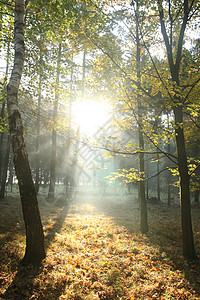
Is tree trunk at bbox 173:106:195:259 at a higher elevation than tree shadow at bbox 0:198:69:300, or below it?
higher

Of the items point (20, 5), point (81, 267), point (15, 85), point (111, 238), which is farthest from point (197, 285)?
point (20, 5)

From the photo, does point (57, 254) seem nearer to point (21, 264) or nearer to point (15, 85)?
point (21, 264)

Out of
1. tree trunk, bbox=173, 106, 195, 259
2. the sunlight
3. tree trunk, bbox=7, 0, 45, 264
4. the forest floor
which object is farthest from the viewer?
the sunlight

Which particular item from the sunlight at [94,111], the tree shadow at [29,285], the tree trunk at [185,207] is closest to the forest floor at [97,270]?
the tree shadow at [29,285]

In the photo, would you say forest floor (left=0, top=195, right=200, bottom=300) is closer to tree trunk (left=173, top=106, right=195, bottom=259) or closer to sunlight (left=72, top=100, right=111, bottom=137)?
tree trunk (left=173, top=106, right=195, bottom=259)

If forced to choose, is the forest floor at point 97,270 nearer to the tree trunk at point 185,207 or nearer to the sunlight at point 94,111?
the tree trunk at point 185,207

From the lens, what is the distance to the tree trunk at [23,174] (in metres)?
4.38

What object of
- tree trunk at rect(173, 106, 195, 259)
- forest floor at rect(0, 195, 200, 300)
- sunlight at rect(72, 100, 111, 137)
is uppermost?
sunlight at rect(72, 100, 111, 137)

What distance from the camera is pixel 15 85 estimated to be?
458cm

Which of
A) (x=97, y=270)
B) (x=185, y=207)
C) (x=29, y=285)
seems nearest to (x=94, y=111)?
(x=185, y=207)

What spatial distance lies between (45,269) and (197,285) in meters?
4.03

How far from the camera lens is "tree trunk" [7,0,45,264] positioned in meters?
4.38

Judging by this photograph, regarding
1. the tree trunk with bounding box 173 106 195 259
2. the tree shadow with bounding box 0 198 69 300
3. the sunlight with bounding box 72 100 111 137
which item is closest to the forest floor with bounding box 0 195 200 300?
the tree shadow with bounding box 0 198 69 300

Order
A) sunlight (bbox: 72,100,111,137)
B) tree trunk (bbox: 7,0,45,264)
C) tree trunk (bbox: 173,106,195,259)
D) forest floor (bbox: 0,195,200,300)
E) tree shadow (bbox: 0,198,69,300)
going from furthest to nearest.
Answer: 1. sunlight (bbox: 72,100,111,137)
2. tree trunk (bbox: 173,106,195,259)
3. tree trunk (bbox: 7,0,45,264)
4. forest floor (bbox: 0,195,200,300)
5. tree shadow (bbox: 0,198,69,300)
